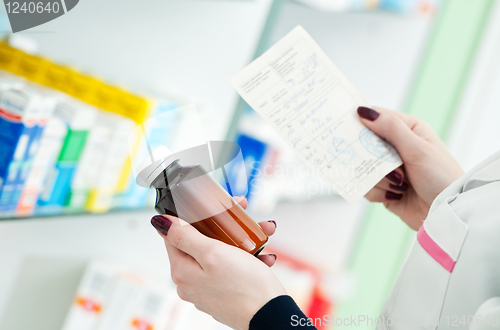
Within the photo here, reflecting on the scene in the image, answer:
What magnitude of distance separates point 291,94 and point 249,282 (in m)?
0.41

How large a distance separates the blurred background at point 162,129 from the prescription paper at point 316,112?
0.21 meters

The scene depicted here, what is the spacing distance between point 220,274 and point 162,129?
48 cm

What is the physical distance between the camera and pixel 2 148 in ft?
2.47

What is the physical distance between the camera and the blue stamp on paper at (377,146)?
2.92 ft

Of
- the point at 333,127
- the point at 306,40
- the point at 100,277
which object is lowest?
the point at 100,277

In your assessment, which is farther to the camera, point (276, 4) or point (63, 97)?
point (276, 4)

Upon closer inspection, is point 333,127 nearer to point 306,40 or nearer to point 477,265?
point 306,40

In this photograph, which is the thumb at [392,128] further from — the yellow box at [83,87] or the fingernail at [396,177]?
the yellow box at [83,87]

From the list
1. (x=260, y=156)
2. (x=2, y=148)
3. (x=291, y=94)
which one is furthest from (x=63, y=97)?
(x=260, y=156)
